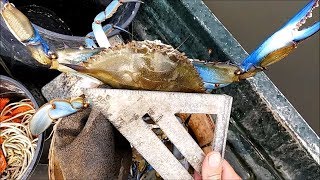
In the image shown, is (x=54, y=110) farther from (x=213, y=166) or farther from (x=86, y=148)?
(x=213, y=166)

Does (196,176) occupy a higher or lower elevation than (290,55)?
higher

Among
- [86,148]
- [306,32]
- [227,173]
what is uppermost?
[86,148]

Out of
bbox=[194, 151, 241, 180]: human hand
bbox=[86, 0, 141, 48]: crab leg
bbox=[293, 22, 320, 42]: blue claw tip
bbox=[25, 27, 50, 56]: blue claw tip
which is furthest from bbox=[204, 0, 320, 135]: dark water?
bbox=[25, 27, 50, 56]: blue claw tip

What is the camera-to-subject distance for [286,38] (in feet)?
5.90

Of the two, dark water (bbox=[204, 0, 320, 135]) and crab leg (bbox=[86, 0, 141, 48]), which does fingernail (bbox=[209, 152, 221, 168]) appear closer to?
crab leg (bbox=[86, 0, 141, 48])

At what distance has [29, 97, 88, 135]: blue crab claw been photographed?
6.03 ft

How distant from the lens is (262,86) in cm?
232

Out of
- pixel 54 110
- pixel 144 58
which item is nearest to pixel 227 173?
pixel 144 58

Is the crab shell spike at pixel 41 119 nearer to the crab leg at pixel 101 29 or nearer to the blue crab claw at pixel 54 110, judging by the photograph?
the blue crab claw at pixel 54 110

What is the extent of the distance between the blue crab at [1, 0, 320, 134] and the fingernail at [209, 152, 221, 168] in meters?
0.27

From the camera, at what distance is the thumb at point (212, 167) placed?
1.74 m

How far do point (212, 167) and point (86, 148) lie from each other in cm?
45

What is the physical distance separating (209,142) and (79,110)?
0.50 metres

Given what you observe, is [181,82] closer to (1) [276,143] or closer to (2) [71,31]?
(1) [276,143]
